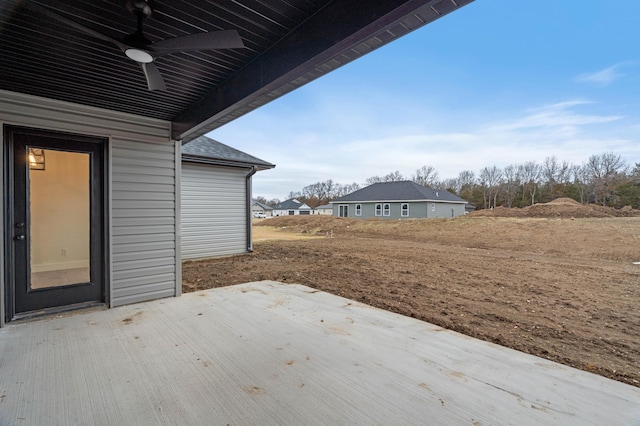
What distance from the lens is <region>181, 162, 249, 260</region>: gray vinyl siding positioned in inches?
290

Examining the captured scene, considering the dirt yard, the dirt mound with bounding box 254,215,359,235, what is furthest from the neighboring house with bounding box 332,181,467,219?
the dirt yard

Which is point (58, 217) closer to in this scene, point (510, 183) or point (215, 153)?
point (215, 153)

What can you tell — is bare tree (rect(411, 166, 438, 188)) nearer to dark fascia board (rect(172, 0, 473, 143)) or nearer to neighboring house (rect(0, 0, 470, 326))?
neighboring house (rect(0, 0, 470, 326))

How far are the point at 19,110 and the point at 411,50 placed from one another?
9766 mm

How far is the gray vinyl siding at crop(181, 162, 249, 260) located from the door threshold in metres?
3.83

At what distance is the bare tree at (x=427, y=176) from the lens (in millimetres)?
40125

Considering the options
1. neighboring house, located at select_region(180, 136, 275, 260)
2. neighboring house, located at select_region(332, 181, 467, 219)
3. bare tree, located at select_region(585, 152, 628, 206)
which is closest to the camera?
neighboring house, located at select_region(180, 136, 275, 260)

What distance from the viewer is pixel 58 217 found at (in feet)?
11.9

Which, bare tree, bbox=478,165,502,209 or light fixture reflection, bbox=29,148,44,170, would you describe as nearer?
light fixture reflection, bbox=29,148,44,170

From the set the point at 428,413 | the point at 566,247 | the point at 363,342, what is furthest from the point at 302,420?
the point at 566,247

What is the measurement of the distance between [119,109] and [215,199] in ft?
14.5

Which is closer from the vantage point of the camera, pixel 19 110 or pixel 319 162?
pixel 19 110

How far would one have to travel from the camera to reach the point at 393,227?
1642cm

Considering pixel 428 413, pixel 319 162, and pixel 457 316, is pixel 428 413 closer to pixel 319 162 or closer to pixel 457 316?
pixel 457 316
